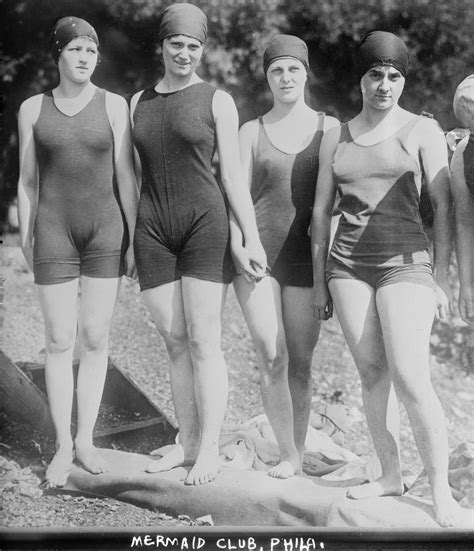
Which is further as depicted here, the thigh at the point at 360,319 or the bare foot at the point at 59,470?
the bare foot at the point at 59,470

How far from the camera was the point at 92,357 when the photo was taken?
5.17 m

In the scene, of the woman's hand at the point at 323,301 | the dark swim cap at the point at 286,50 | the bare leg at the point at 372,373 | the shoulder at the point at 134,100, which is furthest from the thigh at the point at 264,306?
the dark swim cap at the point at 286,50

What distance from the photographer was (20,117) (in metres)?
5.08

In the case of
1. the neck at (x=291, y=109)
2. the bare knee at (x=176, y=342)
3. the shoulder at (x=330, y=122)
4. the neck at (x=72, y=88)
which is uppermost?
the neck at (x=72, y=88)

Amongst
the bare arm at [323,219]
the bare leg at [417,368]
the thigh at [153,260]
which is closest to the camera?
the bare leg at [417,368]

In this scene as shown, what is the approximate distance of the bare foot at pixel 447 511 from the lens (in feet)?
15.4

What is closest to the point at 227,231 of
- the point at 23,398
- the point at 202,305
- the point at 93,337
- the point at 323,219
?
the point at 202,305

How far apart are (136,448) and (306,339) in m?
1.34

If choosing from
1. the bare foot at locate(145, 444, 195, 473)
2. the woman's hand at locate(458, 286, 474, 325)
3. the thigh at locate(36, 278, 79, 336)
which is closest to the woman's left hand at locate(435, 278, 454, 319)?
the woman's hand at locate(458, 286, 474, 325)

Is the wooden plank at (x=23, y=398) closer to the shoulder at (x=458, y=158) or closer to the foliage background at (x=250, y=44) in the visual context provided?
the foliage background at (x=250, y=44)

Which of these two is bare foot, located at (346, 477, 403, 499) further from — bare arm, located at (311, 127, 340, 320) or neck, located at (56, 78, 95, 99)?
neck, located at (56, 78, 95, 99)

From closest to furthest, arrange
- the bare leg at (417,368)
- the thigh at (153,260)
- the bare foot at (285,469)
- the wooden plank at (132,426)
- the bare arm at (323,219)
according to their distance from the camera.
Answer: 1. the bare leg at (417,368)
2. the bare arm at (323,219)
3. the thigh at (153,260)
4. the bare foot at (285,469)
5. the wooden plank at (132,426)

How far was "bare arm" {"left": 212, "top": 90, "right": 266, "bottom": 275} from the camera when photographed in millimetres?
4902

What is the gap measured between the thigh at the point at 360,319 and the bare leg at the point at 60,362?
162 cm
